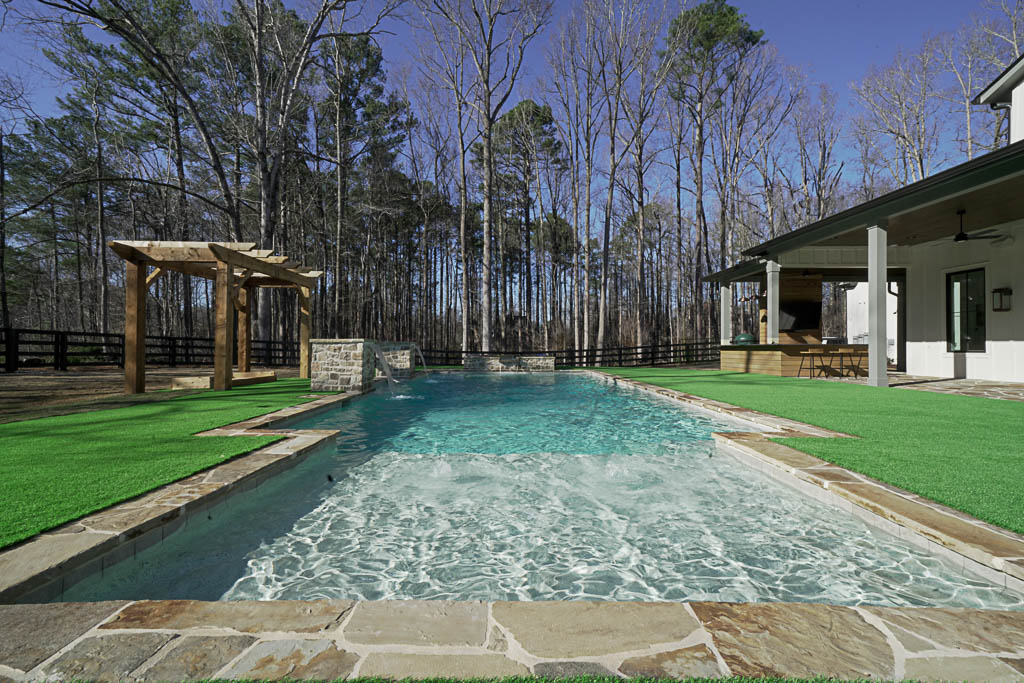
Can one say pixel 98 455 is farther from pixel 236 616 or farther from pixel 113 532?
pixel 236 616

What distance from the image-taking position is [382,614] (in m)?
1.54

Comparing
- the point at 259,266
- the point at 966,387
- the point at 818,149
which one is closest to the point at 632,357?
the point at 966,387

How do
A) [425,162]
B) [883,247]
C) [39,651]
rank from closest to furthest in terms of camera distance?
[39,651], [883,247], [425,162]

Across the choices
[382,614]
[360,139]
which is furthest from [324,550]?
[360,139]

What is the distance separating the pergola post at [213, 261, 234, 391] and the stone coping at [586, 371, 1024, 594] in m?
7.94

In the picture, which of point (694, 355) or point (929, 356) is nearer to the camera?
point (929, 356)

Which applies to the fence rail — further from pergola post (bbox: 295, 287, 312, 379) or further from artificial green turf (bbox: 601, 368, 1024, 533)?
artificial green turf (bbox: 601, 368, 1024, 533)

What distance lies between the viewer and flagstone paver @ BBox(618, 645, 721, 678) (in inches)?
47.9

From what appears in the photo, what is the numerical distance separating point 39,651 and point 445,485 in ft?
7.81

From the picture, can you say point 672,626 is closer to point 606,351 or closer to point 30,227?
point 606,351

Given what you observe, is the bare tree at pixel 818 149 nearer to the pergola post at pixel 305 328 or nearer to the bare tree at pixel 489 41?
the bare tree at pixel 489 41

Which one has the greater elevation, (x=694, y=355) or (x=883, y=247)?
(x=883, y=247)

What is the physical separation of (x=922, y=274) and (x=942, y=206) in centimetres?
434

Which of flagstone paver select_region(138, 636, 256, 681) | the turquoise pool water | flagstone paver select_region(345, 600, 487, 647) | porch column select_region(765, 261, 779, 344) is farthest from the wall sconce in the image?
flagstone paver select_region(138, 636, 256, 681)
